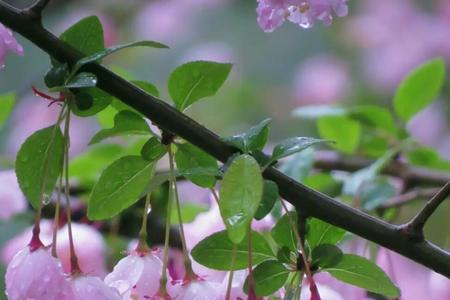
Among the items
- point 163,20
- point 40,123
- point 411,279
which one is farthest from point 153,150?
point 163,20

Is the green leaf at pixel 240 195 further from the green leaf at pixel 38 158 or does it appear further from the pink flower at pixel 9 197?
the pink flower at pixel 9 197

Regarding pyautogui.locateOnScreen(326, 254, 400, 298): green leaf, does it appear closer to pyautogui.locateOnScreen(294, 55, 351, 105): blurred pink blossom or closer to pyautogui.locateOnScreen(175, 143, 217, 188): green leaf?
pyautogui.locateOnScreen(175, 143, 217, 188): green leaf

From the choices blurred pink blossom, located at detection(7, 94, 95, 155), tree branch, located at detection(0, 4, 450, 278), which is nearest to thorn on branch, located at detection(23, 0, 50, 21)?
tree branch, located at detection(0, 4, 450, 278)

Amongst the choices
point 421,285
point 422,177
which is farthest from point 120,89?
point 421,285

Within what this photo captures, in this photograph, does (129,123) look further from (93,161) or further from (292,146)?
(93,161)

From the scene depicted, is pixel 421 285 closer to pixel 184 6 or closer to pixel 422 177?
pixel 422 177

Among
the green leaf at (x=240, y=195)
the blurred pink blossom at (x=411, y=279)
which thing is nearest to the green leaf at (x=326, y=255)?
the green leaf at (x=240, y=195)
